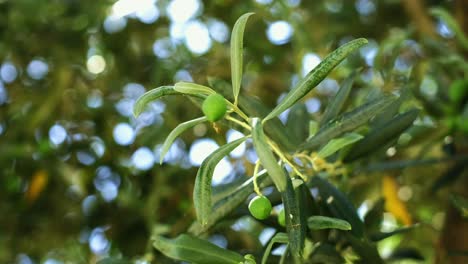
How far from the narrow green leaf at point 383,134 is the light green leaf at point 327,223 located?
256mm

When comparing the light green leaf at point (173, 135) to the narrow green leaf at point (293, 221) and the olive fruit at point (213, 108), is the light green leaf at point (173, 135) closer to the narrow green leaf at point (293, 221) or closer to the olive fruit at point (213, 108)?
the olive fruit at point (213, 108)

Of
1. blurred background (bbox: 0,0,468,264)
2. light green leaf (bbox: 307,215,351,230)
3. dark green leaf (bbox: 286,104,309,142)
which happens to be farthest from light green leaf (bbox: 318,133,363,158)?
blurred background (bbox: 0,0,468,264)

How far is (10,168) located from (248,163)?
0.71 metres

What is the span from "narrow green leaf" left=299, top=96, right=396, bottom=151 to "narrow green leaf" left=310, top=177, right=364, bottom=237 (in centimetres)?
9

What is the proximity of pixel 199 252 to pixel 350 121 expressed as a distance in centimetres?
32

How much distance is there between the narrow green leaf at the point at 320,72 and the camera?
3.06ft

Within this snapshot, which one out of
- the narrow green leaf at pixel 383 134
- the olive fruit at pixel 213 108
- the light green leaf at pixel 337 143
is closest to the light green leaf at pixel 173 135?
the olive fruit at pixel 213 108

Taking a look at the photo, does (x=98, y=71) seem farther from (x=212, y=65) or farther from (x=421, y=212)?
(x=421, y=212)

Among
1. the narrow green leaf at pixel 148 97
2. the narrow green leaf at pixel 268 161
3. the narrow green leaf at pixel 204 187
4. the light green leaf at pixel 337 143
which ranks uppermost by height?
the narrow green leaf at pixel 148 97

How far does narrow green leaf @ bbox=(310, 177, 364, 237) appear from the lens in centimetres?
115

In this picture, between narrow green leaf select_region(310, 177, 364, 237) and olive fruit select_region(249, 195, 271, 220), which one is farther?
narrow green leaf select_region(310, 177, 364, 237)

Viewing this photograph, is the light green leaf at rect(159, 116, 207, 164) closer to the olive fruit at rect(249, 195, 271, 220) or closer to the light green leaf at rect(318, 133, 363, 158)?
the olive fruit at rect(249, 195, 271, 220)

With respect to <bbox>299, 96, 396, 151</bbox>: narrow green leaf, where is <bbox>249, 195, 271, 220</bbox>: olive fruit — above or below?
above

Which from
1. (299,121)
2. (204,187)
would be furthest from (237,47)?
(299,121)
